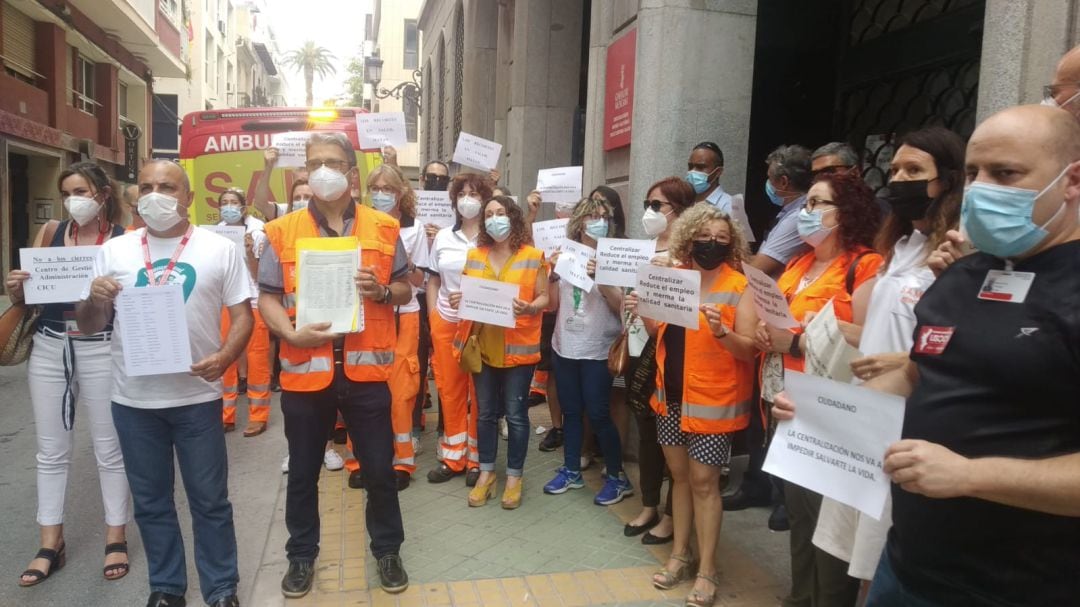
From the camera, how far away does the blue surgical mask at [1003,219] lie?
1.76 m

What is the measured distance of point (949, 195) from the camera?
114 inches

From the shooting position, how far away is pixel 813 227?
339cm

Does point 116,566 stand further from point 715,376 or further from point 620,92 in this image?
point 620,92

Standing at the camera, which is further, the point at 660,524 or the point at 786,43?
the point at 786,43

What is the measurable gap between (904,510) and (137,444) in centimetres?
316

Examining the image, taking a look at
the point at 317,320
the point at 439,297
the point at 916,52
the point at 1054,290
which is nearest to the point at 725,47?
the point at 916,52

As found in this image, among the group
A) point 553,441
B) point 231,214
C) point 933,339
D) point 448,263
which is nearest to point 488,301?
point 448,263

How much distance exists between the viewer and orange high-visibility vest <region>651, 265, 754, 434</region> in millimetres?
3732

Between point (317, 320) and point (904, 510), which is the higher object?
point (317, 320)

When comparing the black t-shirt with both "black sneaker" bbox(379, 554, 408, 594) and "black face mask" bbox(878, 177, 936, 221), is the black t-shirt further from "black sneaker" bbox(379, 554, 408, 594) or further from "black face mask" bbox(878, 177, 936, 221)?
"black sneaker" bbox(379, 554, 408, 594)

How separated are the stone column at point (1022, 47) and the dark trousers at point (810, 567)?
2013 mm

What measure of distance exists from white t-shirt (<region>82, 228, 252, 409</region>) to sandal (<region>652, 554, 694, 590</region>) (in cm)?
243

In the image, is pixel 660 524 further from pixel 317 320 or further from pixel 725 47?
pixel 725 47

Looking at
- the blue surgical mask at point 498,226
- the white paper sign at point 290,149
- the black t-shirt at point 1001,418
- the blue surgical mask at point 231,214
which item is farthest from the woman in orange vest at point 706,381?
the blue surgical mask at point 231,214
